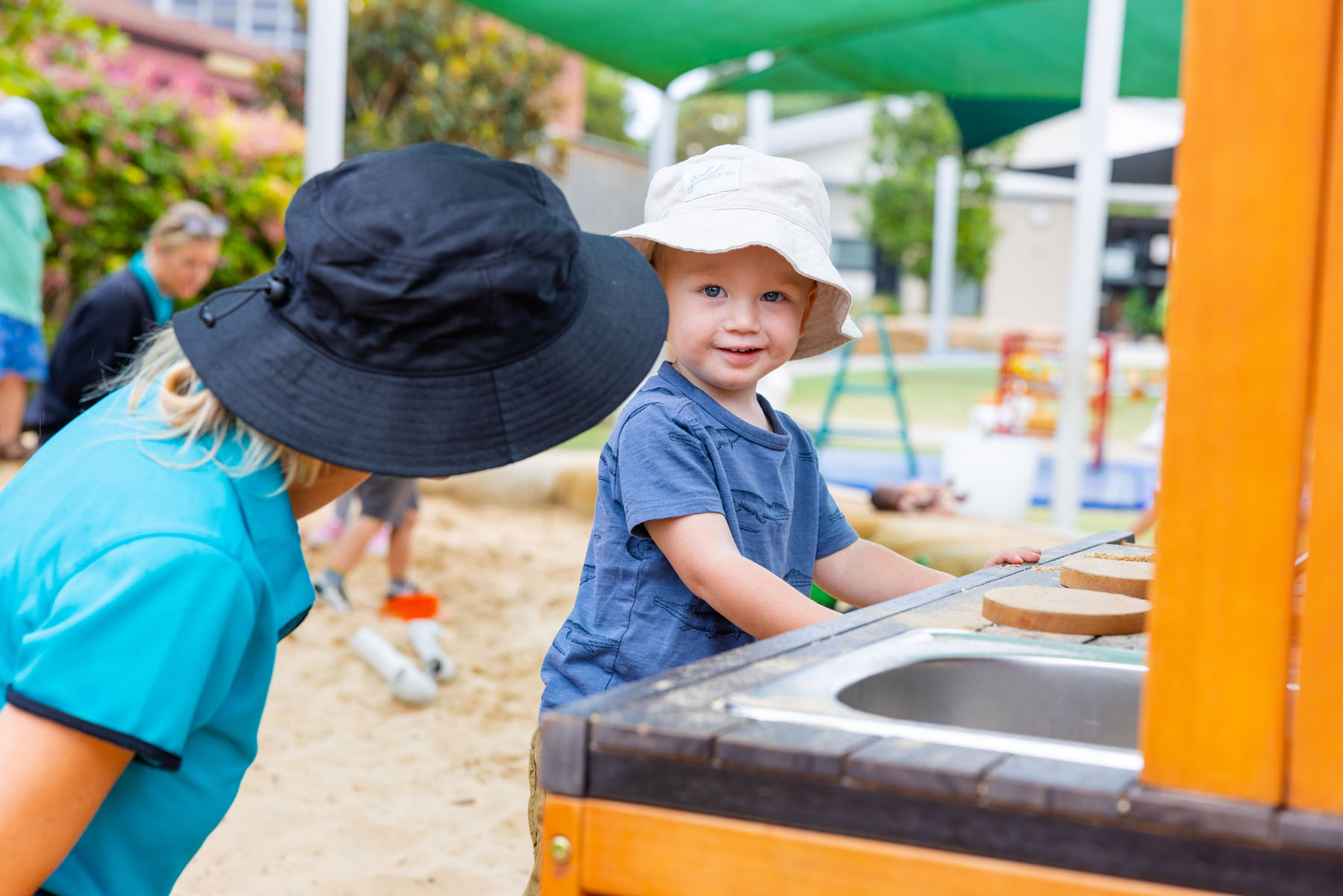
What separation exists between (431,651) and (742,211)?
8.98 ft

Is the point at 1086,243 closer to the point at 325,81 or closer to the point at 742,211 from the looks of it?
the point at 325,81

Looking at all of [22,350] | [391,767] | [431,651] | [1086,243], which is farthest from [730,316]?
[22,350]

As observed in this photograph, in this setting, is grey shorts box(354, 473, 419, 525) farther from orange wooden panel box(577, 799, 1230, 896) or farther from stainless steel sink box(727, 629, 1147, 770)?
orange wooden panel box(577, 799, 1230, 896)

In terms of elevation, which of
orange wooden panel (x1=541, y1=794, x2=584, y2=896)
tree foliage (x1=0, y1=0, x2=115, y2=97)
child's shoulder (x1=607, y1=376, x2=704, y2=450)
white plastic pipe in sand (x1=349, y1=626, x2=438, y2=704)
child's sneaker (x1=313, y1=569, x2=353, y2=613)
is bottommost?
white plastic pipe in sand (x1=349, y1=626, x2=438, y2=704)

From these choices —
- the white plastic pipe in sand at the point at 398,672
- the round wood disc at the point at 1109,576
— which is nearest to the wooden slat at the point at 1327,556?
the round wood disc at the point at 1109,576

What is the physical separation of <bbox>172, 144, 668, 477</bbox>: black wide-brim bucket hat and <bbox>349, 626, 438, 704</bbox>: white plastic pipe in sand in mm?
2869

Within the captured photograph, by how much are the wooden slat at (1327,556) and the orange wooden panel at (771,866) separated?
101mm

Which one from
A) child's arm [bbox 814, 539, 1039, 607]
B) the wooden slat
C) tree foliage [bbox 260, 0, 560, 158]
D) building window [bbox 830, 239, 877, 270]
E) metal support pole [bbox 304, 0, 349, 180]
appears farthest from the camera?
building window [bbox 830, 239, 877, 270]

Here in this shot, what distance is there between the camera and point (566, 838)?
88cm

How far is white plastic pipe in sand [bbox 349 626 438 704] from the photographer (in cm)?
383

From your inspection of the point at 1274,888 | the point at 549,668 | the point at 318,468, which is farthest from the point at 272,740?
the point at 1274,888

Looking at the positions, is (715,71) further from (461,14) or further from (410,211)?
(410,211)

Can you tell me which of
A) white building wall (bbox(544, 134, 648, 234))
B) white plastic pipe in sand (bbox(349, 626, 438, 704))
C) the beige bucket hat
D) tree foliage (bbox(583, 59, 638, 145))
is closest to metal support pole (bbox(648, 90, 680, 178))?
white plastic pipe in sand (bbox(349, 626, 438, 704))

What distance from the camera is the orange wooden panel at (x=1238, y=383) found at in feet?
2.31
